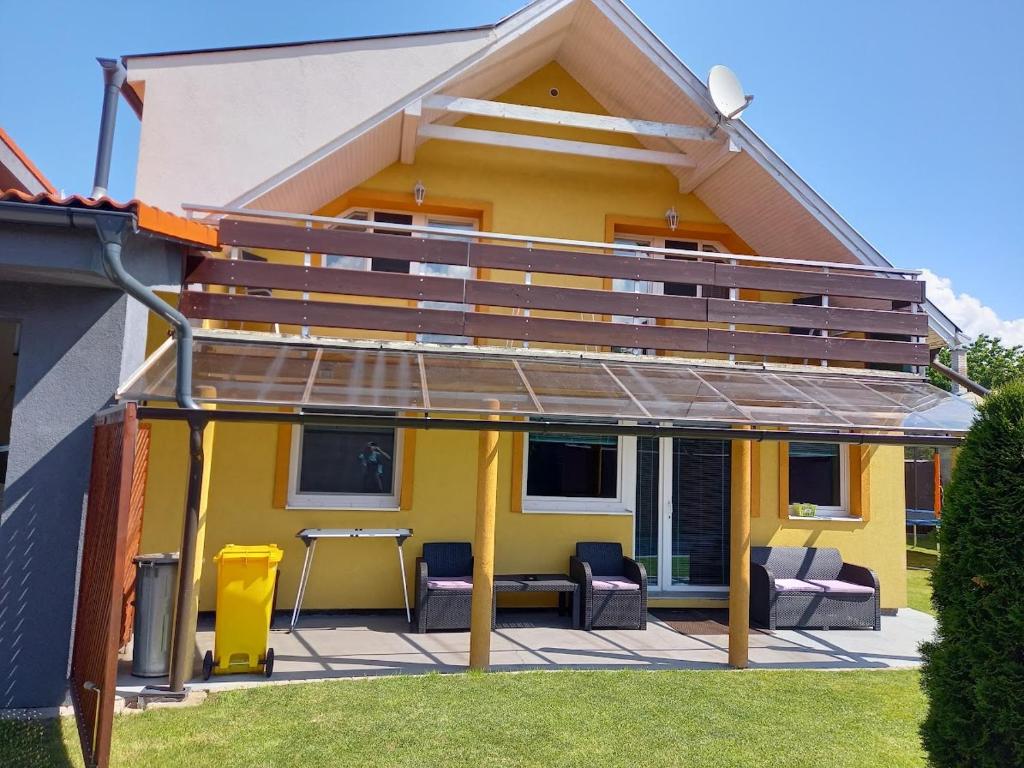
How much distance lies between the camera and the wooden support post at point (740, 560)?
721cm

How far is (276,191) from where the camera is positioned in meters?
7.85

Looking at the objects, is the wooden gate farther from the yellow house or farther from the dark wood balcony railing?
the dark wood balcony railing

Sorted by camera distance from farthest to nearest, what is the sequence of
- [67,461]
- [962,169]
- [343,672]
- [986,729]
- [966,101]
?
[962,169]
[966,101]
[343,672]
[67,461]
[986,729]

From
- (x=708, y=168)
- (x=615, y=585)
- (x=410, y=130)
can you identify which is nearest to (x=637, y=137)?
(x=708, y=168)

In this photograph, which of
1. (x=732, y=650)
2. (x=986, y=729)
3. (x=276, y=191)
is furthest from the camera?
(x=276, y=191)

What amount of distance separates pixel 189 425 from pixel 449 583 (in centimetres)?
399

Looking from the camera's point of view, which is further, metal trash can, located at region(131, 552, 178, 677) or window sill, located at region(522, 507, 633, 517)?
window sill, located at region(522, 507, 633, 517)

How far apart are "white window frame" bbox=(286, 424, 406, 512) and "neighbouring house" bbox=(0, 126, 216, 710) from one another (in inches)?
128

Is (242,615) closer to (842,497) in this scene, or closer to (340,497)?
(340,497)

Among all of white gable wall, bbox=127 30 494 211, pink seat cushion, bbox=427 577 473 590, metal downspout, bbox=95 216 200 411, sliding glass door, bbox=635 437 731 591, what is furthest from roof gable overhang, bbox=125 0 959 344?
pink seat cushion, bbox=427 577 473 590

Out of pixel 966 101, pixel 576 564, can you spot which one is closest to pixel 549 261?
pixel 576 564

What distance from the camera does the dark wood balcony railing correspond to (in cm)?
715

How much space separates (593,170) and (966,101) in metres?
8.54

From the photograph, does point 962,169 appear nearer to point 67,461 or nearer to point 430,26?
point 430,26
